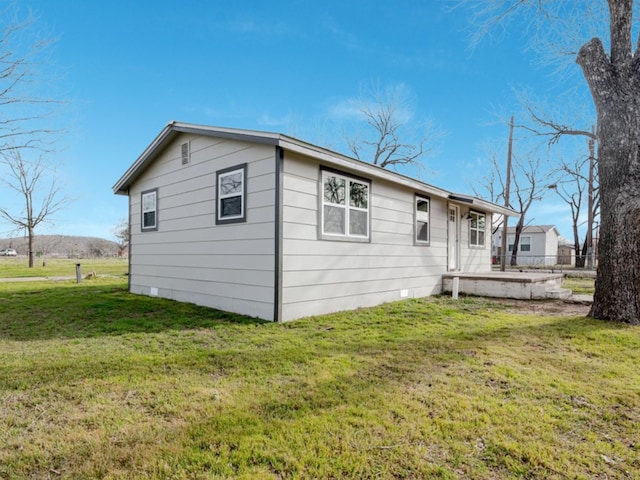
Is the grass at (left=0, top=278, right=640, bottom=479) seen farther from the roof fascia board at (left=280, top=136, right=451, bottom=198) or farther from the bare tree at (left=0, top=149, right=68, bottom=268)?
the bare tree at (left=0, top=149, right=68, bottom=268)

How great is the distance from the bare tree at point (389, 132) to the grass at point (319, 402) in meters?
16.4

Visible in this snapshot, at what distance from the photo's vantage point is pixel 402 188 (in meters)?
8.72

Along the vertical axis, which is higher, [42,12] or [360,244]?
[42,12]

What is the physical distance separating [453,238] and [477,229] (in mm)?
2017

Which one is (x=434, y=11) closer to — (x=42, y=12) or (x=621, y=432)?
(x=42, y=12)

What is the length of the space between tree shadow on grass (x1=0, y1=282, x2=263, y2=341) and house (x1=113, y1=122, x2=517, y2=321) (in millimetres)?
508

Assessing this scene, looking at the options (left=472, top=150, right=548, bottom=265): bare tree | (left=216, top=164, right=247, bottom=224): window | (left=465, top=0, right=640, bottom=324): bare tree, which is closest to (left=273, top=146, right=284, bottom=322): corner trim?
(left=216, top=164, right=247, bottom=224): window

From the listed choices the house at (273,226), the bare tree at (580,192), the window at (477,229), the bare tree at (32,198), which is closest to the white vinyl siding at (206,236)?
the house at (273,226)

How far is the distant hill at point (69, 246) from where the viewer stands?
4684 cm

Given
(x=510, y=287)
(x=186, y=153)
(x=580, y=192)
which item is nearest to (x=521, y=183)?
(x=580, y=192)

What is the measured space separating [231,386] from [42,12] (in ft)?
19.2

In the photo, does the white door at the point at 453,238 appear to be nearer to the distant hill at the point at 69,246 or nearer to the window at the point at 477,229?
the window at the point at 477,229

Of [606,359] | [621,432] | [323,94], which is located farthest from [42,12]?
[323,94]

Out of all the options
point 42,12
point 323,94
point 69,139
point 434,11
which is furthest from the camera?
point 323,94
